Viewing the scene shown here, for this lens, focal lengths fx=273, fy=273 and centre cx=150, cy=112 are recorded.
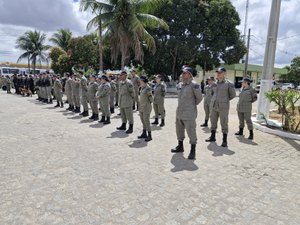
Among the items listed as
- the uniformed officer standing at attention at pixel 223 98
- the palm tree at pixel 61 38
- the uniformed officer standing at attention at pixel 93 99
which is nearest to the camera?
the uniformed officer standing at attention at pixel 223 98

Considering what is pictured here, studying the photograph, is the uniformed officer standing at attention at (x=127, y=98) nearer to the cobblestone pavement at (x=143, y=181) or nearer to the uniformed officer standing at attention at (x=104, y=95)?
the cobblestone pavement at (x=143, y=181)

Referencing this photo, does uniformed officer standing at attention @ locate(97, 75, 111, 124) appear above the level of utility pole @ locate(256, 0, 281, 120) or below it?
below

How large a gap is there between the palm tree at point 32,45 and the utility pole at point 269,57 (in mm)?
33555

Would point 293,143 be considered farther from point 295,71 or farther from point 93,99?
point 295,71

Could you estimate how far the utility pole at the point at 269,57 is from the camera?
30.9 ft

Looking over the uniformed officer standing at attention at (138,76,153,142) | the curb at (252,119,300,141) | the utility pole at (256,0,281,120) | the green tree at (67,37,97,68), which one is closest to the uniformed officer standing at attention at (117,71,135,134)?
the uniformed officer standing at attention at (138,76,153,142)

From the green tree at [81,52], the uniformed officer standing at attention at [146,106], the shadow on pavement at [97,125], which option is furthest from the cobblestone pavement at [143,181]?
the green tree at [81,52]

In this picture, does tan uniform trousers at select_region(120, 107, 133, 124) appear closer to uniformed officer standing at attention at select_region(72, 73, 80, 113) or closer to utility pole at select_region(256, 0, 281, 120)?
uniformed officer standing at attention at select_region(72, 73, 80, 113)

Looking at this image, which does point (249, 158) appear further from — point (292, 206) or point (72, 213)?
point (72, 213)

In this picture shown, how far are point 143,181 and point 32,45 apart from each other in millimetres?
37523

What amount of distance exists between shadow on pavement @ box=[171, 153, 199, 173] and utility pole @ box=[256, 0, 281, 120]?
507 centimetres

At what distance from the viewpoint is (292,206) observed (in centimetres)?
365

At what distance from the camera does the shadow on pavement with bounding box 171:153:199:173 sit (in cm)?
497

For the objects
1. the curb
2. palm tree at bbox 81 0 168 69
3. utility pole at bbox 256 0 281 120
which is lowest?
the curb
